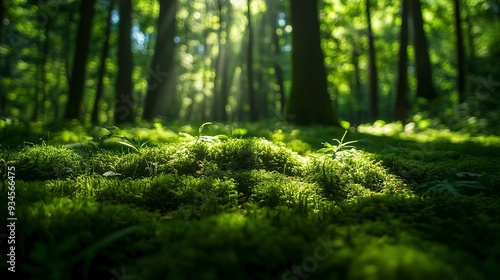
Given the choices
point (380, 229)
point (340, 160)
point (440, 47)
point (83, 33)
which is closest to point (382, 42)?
point (440, 47)

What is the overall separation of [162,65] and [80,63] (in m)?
3.90

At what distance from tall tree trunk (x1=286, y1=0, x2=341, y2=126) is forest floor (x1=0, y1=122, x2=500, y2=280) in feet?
14.4

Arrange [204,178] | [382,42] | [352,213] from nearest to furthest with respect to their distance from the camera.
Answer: [352,213] → [204,178] → [382,42]

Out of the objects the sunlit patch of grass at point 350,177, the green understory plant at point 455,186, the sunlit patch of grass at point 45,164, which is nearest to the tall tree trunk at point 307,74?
the sunlit patch of grass at point 350,177

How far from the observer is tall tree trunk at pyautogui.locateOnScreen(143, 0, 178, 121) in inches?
509

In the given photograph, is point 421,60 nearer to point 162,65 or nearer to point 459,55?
point 459,55

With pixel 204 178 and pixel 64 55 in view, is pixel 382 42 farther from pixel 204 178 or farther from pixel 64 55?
pixel 204 178

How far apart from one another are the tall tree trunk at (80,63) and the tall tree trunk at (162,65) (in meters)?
3.29

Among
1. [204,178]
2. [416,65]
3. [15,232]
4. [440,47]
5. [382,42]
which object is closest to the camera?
[15,232]

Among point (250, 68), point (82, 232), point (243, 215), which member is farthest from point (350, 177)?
point (250, 68)

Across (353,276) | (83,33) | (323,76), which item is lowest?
(353,276)

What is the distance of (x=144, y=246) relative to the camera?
2180 millimetres

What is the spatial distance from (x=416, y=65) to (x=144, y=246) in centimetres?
1503

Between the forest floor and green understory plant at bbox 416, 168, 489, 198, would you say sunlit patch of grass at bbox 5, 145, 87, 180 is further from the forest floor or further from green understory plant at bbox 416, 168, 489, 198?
green understory plant at bbox 416, 168, 489, 198
